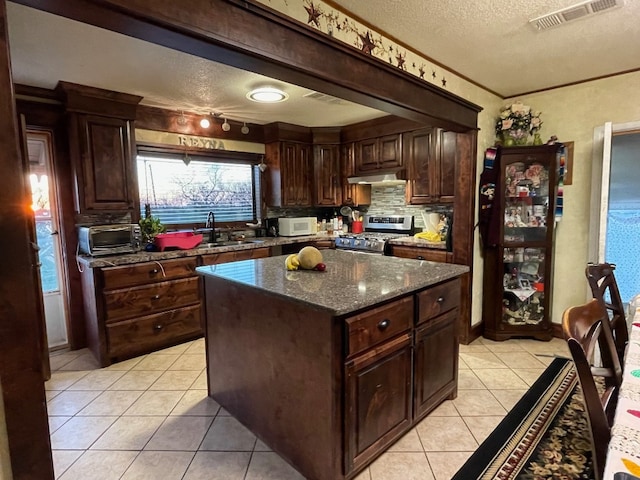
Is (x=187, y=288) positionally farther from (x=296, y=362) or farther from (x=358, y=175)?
(x=358, y=175)

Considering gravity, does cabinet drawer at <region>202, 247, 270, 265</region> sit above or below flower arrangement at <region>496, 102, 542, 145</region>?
below

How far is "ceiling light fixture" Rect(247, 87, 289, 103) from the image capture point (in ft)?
9.67

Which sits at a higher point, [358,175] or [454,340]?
[358,175]

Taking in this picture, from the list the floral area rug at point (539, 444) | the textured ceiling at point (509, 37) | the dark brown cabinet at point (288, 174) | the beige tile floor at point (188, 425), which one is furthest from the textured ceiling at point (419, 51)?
the beige tile floor at point (188, 425)

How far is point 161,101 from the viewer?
3.33m

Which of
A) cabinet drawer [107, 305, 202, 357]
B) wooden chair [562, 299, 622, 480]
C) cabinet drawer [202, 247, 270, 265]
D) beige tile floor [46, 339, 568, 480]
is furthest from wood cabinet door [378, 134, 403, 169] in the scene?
wooden chair [562, 299, 622, 480]

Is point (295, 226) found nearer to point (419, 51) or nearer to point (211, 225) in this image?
point (211, 225)

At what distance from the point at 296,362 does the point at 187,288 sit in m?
2.04

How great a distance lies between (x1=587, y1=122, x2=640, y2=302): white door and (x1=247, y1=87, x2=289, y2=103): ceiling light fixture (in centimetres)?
277

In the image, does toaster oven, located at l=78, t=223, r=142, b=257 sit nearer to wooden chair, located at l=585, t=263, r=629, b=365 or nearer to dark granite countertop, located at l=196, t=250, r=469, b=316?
dark granite countertop, located at l=196, t=250, r=469, b=316

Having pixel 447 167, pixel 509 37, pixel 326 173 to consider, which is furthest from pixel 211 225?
pixel 509 37

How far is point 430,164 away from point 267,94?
6.03ft

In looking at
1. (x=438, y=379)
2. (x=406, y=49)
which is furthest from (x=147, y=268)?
(x=406, y=49)

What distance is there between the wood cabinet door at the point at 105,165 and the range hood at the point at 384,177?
100 inches
